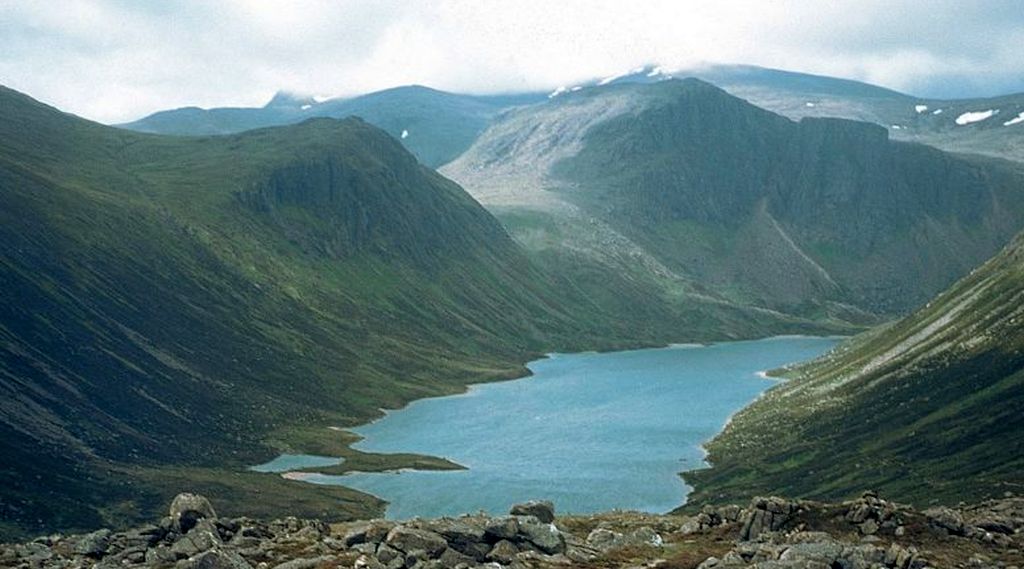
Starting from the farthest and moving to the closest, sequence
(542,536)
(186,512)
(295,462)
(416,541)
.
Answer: (295,462) < (186,512) < (542,536) < (416,541)

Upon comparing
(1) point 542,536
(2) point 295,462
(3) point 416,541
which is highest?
(3) point 416,541

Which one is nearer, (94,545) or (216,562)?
(216,562)

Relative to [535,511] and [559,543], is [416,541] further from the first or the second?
[535,511]

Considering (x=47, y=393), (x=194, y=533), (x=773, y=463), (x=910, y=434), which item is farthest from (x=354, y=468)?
(x=194, y=533)

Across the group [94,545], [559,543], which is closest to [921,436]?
[559,543]

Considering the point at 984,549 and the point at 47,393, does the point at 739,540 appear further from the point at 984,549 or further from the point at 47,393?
the point at 47,393

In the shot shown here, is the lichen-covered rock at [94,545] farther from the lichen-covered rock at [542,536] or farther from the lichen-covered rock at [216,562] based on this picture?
the lichen-covered rock at [542,536]
